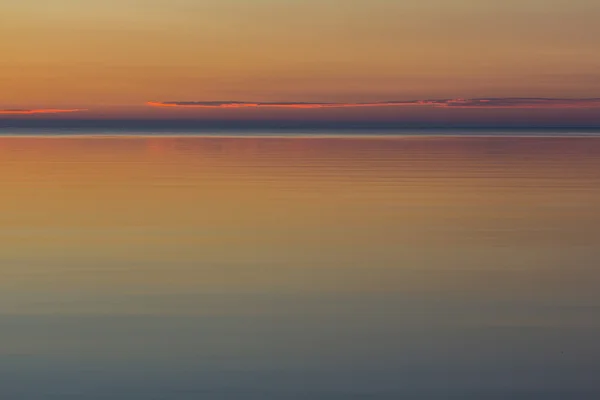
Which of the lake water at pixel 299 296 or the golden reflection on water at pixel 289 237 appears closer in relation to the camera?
the lake water at pixel 299 296

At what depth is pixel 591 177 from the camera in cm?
1902

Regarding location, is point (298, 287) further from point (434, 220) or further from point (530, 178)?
point (530, 178)

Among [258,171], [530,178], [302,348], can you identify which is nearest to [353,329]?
[302,348]

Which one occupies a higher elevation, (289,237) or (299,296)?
(289,237)

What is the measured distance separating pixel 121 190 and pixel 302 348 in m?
10.7

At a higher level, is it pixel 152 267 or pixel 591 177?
pixel 591 177

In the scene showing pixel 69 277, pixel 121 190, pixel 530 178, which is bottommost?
pixel 69 277

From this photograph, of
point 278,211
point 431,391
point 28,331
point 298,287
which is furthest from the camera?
point 278,211

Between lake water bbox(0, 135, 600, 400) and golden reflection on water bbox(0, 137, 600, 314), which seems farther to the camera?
golden reflection on water bbox(0, 137, 600, 314)

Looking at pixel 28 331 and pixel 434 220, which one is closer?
pixel 28 331

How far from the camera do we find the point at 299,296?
7496mm

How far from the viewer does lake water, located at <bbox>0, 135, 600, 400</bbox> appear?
5.34 meters

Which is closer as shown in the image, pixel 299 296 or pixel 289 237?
pixel 299 296

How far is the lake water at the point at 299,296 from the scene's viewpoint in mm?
5344
